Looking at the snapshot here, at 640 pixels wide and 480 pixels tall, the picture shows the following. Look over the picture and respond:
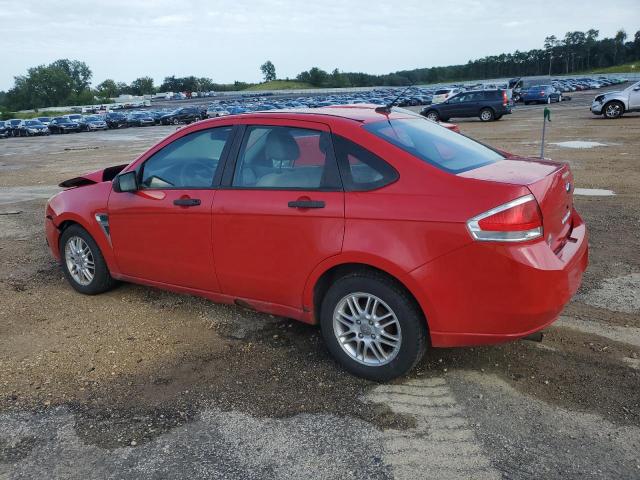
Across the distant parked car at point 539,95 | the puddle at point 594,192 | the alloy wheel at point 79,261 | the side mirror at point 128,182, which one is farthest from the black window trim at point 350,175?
the distant parked car at point 539,95

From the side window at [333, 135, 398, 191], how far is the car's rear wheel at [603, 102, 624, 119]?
24.4 m

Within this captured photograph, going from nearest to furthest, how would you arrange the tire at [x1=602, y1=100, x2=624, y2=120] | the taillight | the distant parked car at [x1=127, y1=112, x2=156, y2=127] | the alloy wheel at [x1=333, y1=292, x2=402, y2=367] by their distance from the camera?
the taillight < the alloy wheel at [x1=333, y1=292, x2=402, y2=367] < the tire at [x1=602, y1=100, x2=624, y2=120] < the distant parked car at [x1=127, y1=112, x2=156, y2=127]

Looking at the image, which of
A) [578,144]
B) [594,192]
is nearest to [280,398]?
[594,192]

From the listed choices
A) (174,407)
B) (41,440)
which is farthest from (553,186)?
(41,440)

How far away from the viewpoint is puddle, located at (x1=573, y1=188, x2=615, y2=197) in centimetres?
884

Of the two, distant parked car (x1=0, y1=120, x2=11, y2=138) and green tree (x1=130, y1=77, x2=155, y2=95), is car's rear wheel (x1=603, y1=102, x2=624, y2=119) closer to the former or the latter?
distant parked car (x1=0, y1=120, x2=11, y2=138)

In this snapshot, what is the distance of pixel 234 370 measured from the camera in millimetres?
3871

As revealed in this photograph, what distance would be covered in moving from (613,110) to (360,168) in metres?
24.7

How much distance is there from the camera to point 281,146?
393 centimetres

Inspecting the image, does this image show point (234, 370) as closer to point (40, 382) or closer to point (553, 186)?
point (40, 382)

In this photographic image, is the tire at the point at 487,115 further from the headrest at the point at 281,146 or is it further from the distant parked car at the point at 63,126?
the distant parked car at the point at 63,126

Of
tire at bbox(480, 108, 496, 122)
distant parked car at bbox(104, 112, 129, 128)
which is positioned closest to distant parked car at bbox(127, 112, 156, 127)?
distant parked car at bbox(104, 112, 129, 128)

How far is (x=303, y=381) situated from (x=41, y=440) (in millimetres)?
1558

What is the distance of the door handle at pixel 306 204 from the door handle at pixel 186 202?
876 millimetres
